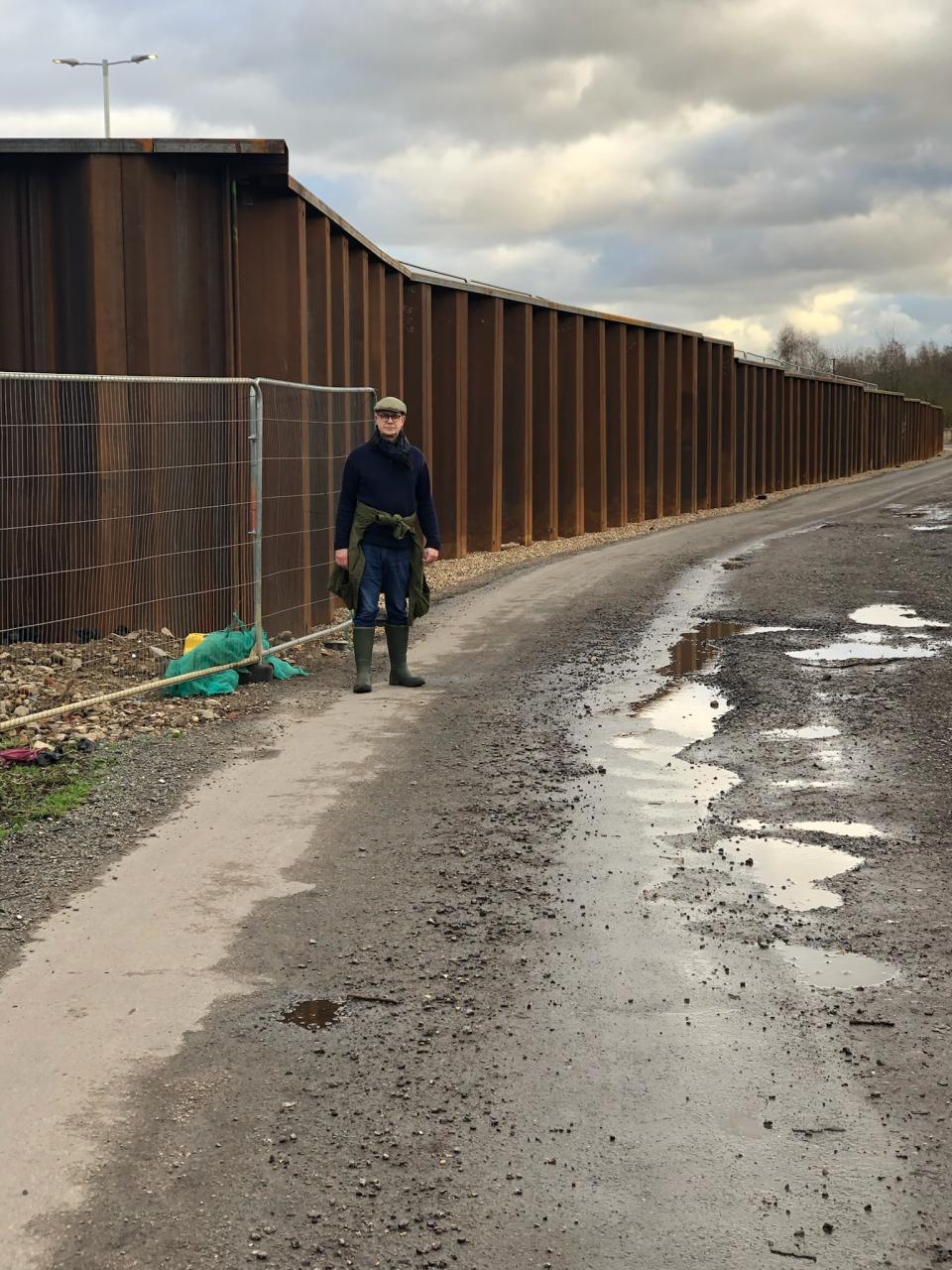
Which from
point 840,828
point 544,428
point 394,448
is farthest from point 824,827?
point 544,428

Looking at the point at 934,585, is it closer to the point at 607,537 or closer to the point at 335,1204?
the point at 607,537

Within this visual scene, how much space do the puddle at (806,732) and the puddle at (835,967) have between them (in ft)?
9.88

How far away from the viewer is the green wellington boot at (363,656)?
902 centimetres

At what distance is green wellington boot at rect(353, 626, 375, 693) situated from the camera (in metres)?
9.02

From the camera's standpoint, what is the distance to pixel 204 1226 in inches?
116

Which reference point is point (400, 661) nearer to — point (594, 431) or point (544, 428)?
point (544, 428)

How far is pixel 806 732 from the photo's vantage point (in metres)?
7.54

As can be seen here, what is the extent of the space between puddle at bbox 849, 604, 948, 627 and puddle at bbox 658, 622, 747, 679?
1.01 metres

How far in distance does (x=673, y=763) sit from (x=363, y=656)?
2707mm

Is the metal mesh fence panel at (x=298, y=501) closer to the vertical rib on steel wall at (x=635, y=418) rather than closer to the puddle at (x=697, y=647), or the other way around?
the puddle at (x=697, y=647)

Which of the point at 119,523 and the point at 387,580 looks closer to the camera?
the point at 387,580

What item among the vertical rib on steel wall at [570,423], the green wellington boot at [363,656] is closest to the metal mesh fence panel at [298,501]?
the green wellington boot at [363,656]

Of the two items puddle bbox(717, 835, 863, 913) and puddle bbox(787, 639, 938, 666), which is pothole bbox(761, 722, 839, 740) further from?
puddle bbox(787, 639, 938, 666)

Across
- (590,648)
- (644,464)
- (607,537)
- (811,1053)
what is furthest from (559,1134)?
(644,464)
